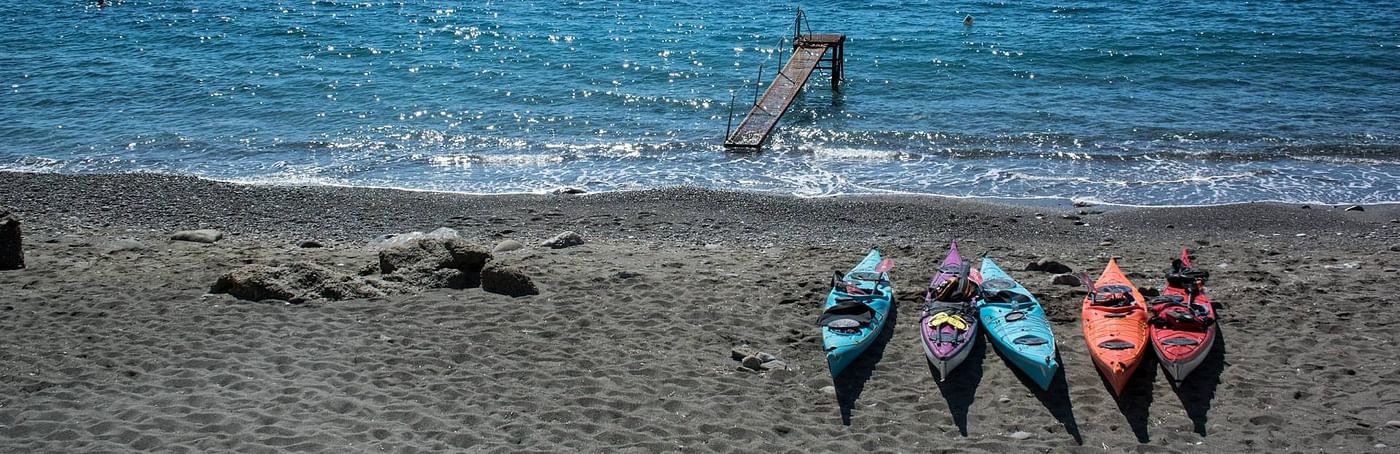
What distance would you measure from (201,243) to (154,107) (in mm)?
9552

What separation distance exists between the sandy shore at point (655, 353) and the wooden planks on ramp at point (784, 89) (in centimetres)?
454

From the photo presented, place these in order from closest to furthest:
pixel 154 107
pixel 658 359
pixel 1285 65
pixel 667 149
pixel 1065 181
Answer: pixel 658 359, pixel 1065 181, pixel 667 149, pixel 154 107, pixel 1285 65

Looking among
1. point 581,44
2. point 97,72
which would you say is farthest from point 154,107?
point 581,44

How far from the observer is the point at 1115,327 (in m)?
8.80

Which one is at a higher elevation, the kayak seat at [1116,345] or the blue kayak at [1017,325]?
the kayak seat at [1116,345]

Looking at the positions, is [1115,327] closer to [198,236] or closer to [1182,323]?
[1182,323]

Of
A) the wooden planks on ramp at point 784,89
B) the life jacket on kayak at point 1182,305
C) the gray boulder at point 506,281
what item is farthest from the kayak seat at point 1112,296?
the wooden planks on ramp at point 784,89

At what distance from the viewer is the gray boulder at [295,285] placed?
372 inches

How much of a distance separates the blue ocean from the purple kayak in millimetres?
4747

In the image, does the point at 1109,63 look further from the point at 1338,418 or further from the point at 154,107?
the point at 154,107

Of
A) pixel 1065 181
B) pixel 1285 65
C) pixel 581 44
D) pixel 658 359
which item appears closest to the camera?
pixel 658 359

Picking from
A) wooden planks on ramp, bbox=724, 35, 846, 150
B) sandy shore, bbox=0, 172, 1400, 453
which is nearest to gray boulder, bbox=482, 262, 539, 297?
sandy shore, bbox=0, 172, 1400, 453

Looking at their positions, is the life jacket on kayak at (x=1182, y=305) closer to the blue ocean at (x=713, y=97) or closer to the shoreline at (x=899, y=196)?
the shoreline at (x=899, y=196)

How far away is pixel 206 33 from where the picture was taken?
2611 cm
